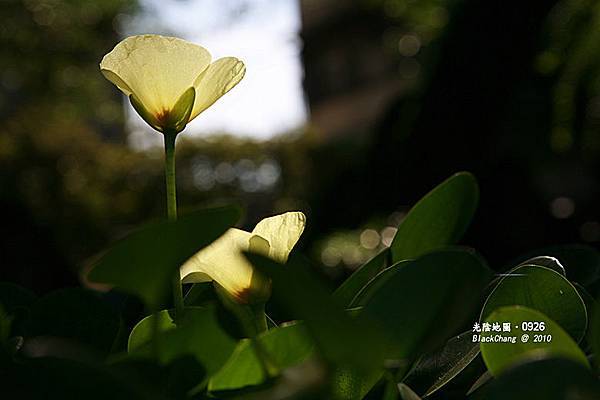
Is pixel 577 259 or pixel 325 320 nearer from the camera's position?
pixel 325 320

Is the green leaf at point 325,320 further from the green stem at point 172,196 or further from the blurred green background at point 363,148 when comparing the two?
the blurred green background at point 363,148

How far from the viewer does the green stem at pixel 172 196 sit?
24 centimetres

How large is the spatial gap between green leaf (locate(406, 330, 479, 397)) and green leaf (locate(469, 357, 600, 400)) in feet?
0.27

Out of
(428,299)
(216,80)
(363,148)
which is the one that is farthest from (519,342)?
(363,148)

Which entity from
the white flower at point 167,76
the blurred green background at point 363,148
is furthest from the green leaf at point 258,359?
the blurred green background at point 363,148

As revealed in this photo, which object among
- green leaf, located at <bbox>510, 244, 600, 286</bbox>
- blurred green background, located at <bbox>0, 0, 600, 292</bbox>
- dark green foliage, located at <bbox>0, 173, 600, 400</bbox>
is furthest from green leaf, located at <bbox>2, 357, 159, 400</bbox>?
blurred green background, located at <bbox>0, 0, 600, 292</bbox>

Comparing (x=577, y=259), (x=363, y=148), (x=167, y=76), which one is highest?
(x=167, y=76)

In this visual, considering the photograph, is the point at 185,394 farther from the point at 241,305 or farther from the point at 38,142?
the point at 38,142

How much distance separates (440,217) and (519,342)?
122 millimetres

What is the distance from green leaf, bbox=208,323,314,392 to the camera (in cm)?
21

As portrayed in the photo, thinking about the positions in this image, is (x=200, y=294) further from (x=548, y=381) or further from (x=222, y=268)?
(x=548, y=381)

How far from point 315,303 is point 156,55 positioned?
14cm

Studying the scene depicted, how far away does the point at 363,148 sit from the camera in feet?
12.5

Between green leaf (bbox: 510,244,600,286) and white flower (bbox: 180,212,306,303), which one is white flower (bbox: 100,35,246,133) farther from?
green leaf (bbox: 510,244,600,286)
